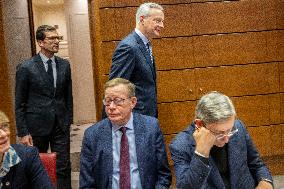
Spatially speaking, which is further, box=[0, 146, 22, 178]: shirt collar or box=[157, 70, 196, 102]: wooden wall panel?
box=[157, 70, 196, 102]: wooden wall panel

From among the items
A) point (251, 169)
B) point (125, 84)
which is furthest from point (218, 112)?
point (125, 84)

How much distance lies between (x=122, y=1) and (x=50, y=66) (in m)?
1.08

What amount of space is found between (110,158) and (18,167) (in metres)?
0.51

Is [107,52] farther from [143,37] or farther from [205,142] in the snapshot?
[205,142]

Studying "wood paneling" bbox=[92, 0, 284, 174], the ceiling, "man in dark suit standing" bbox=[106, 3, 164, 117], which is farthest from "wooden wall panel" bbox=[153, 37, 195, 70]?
the ceiling

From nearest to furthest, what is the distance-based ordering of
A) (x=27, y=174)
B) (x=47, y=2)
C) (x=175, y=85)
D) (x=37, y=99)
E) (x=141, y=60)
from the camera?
(x=27, y=174)
(x=141, y=60)
(x=37, y=99)
(x=175, y=85)
(x=47, y=2)

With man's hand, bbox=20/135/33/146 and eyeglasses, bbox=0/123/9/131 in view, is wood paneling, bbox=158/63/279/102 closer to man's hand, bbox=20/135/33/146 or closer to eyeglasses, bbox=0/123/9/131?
man's hand, bbox=20/135/33/146

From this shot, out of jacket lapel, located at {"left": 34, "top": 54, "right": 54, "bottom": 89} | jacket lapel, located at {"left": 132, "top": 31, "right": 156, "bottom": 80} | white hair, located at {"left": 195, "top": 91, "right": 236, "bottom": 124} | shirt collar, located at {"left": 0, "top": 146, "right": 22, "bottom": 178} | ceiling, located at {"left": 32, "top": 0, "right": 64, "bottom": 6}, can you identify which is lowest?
shirt collar, located at {"left": 0, "top": 146, "right": 22, "bottom": 178}

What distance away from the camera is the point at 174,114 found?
4398mm

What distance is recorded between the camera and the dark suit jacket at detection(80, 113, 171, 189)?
7.36ft

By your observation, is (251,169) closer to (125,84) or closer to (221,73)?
(125,84)

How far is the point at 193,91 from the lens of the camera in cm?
440

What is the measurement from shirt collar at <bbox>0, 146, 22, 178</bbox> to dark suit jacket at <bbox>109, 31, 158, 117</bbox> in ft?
4.33

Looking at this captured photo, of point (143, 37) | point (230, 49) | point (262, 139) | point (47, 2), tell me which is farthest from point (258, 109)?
point (47, 2)
